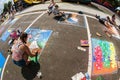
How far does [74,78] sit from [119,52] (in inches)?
132

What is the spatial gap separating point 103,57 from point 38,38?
357cm

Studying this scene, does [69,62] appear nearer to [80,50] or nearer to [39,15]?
[80,50]

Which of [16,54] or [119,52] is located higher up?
[16,54]

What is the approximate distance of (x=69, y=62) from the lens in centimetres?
1641

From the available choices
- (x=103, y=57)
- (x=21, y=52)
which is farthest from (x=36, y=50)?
(x=103, y=57)

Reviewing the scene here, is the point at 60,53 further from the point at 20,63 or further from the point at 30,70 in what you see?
the point at 20,63

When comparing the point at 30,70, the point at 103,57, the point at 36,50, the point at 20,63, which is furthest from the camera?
the point at 103,57

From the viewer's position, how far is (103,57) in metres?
17.1

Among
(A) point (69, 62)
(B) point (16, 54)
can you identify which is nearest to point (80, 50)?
(A) point (69, 62)

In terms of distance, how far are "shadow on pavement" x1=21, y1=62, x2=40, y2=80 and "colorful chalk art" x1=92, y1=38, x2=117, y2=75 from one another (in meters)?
2.83

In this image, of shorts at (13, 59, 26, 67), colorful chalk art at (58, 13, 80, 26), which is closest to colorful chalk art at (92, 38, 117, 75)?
colorful chalk art at (58, 13, 80, 26)

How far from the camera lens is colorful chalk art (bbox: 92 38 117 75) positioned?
16.5 meters

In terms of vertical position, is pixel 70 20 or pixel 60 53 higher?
pixel 70 20

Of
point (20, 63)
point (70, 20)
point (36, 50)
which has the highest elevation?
point (70, 20)
